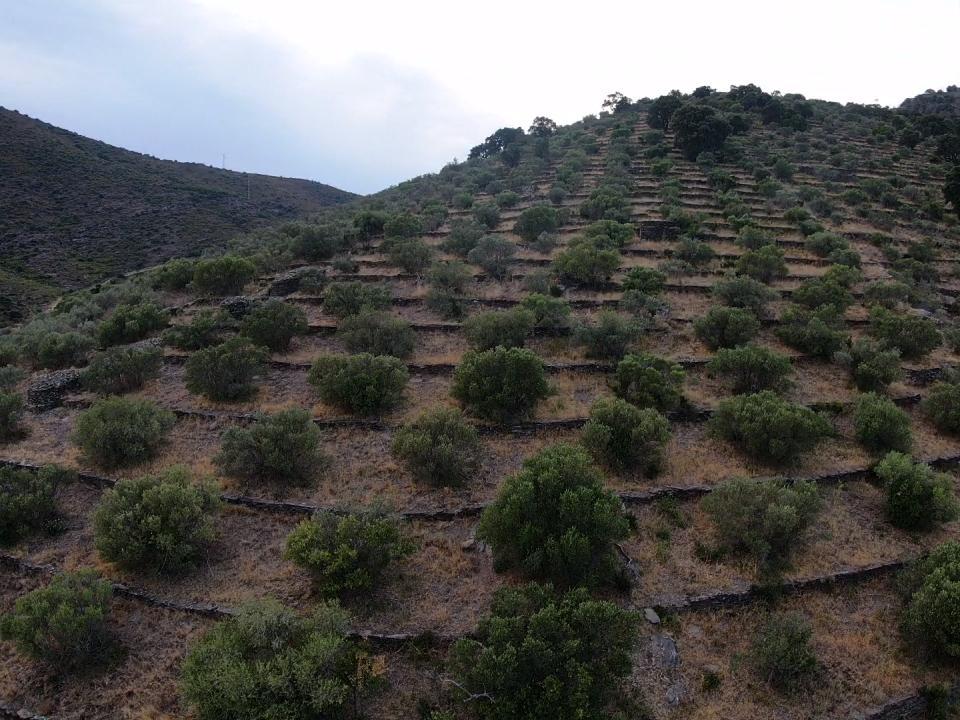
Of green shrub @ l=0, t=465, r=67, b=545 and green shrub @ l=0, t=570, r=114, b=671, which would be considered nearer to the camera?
green shrub @ l=0, t=570, r=114, b=671

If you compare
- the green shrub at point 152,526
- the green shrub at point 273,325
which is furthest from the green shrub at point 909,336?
the green shrub at point 152,526

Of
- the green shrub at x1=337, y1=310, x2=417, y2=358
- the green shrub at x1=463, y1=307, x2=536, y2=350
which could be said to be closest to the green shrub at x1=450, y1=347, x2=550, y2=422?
the green shrub at x1=463, y1=307, x2=536, y2=350

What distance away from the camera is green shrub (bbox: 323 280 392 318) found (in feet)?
83.1

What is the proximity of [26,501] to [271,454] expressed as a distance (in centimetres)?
528

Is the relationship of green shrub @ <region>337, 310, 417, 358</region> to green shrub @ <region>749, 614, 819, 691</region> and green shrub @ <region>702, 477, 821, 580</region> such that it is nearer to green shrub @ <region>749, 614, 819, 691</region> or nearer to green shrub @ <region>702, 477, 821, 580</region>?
green shrub @ <region>702, 477, 821, 580</region>

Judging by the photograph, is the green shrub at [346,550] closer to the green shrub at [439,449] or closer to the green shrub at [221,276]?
the green shrub at [439,449]

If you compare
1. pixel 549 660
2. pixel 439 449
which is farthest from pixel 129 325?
pixel 549 660

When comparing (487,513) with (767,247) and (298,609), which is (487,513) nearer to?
(298,609)

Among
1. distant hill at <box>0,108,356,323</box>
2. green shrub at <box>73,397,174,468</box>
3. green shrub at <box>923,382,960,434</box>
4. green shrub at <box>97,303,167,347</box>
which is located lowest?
green shrub at <box>73,397,174,468</box>

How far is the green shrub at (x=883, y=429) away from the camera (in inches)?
627

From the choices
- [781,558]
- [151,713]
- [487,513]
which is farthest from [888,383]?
[151,713]

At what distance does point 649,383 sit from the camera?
57.9 feet

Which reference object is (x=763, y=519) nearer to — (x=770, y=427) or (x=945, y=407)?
(x=770, y=427)

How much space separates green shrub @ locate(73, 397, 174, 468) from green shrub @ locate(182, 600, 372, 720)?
7.71m
